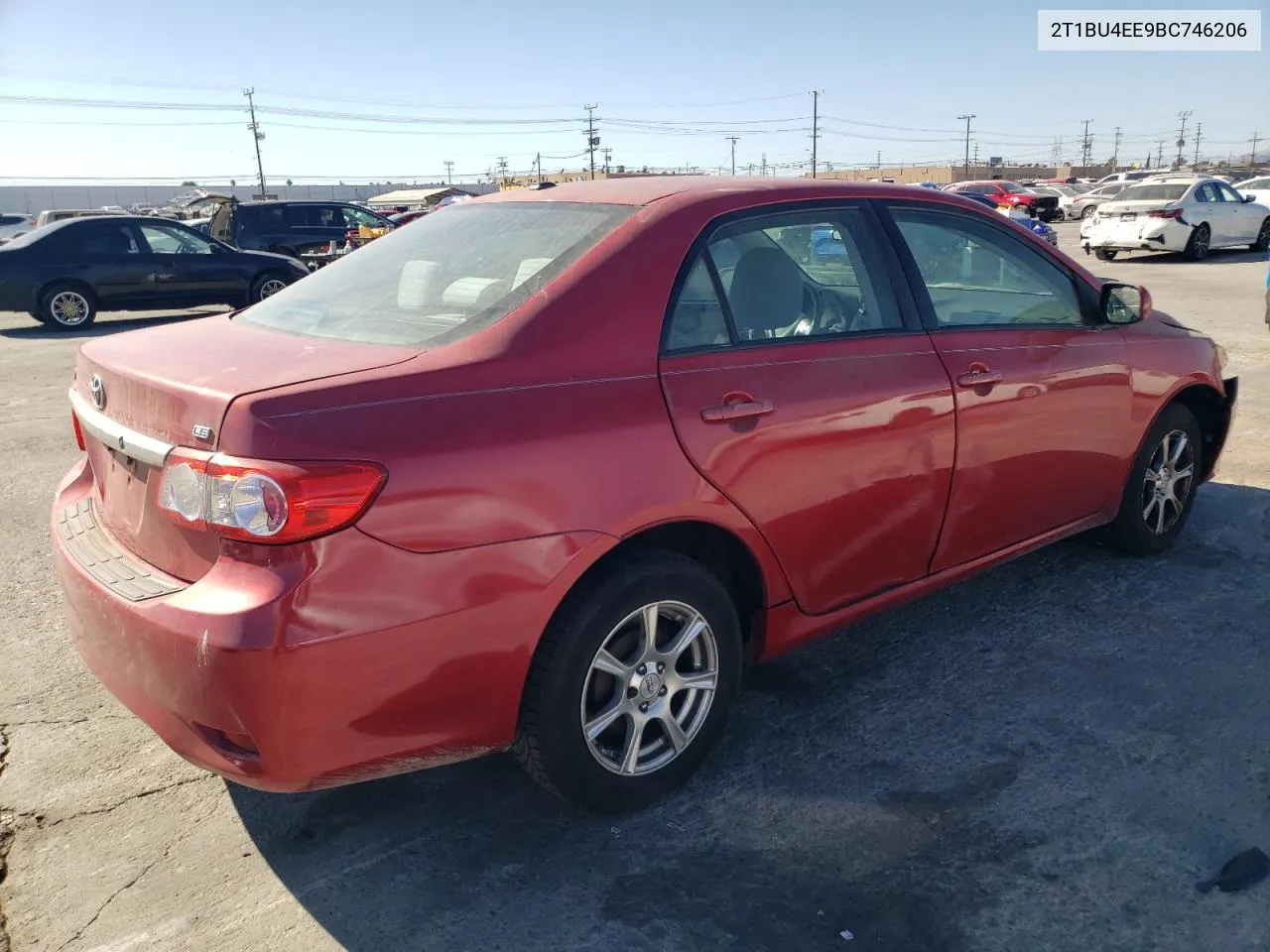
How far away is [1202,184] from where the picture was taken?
2100cm

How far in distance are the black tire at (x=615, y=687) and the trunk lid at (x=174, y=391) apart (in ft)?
2.55

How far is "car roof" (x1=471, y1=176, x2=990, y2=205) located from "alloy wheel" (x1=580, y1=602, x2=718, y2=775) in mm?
1237

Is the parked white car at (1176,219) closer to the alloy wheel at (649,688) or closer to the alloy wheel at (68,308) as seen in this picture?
the alloy wheel at (68,308)

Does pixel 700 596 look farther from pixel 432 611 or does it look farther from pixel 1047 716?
pixel 1047 716

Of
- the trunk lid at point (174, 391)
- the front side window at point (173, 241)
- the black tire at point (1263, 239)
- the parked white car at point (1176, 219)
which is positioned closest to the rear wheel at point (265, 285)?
the front side window at point (173, 241)

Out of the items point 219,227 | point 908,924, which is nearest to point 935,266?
point 908,924

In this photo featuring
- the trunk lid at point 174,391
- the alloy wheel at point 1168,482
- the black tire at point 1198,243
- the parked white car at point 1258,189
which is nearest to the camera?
the trunk lid at point 174,391

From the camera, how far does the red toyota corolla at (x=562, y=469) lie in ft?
7.25

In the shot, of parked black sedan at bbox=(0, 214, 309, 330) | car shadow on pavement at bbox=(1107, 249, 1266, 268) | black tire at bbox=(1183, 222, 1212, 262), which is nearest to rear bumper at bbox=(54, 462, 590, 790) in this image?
parked black sedan at bbox=(0, 214, 309, 330)

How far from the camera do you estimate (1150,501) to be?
176 inches

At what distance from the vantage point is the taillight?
214cm

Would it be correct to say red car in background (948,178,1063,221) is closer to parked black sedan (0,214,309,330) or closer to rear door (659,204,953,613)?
parked black sedan (0,214,309,330)

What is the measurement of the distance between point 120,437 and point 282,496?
0.70 m

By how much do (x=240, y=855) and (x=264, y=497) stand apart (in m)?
1.14
